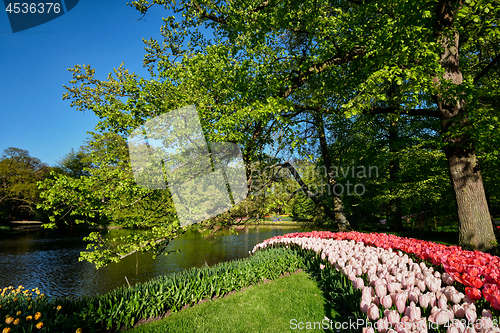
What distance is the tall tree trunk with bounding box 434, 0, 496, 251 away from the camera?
19.0 ft

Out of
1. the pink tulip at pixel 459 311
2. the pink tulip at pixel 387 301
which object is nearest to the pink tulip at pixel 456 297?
the pink tulip at pixel 459 311

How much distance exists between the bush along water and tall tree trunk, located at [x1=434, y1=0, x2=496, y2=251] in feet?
14.7

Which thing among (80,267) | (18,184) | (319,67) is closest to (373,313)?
(319,67)

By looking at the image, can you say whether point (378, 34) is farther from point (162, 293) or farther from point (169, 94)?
point (162, 293)

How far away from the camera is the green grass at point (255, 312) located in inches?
157

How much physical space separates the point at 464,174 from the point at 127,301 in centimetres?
803

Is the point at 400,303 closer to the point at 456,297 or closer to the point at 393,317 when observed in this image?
the point at 393,317

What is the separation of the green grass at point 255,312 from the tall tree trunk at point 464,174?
4.02 meters

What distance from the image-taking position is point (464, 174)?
6047mm

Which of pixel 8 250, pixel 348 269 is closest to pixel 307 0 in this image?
pixel 348 269

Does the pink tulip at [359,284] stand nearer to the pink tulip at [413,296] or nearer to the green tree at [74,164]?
the pink tulip at [413,296]

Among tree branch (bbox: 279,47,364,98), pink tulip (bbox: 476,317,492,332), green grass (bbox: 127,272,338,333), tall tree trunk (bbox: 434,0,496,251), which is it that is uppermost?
tree branch (bbox: 279,47,364,98)

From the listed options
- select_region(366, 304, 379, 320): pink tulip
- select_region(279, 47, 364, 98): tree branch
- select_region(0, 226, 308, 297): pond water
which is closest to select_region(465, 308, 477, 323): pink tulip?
select_region(366, 304, 379, 320): pink tulip

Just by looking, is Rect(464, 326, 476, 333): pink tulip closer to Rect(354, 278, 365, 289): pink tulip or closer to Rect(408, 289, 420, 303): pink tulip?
Rect(408, 289, 420, 303): pink tulip
